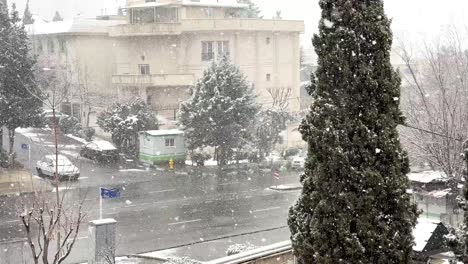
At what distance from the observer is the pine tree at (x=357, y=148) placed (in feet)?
29.0

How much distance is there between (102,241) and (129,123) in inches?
918

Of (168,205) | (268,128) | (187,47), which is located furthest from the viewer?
(187,47)

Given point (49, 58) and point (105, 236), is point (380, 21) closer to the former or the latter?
point (105, 236)

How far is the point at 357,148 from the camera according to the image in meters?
8.86

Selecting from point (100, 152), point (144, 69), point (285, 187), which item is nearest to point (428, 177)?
point (285, 187)

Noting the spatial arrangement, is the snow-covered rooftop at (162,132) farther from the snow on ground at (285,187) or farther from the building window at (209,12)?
the building window at (209,12)

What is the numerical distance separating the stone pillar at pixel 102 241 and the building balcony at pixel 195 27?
28978mm

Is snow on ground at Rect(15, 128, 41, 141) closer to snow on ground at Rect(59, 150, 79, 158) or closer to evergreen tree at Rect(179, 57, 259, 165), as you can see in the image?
snow on ground at Rect(59, 150, 79, 158)

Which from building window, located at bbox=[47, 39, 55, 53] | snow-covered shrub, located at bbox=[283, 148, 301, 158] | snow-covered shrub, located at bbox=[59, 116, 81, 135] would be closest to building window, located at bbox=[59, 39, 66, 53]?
building window, located at bbox=[47, 39, 55, 53]

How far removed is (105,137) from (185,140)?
8.35 metres

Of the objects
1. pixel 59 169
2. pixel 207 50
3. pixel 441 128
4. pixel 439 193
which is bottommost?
pixel 59 169

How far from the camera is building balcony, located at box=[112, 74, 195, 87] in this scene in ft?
138

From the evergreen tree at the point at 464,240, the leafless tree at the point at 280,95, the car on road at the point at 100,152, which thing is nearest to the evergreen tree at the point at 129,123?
the car on road at the point at 100,152

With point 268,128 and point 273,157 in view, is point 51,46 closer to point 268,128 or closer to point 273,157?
point 268,128
